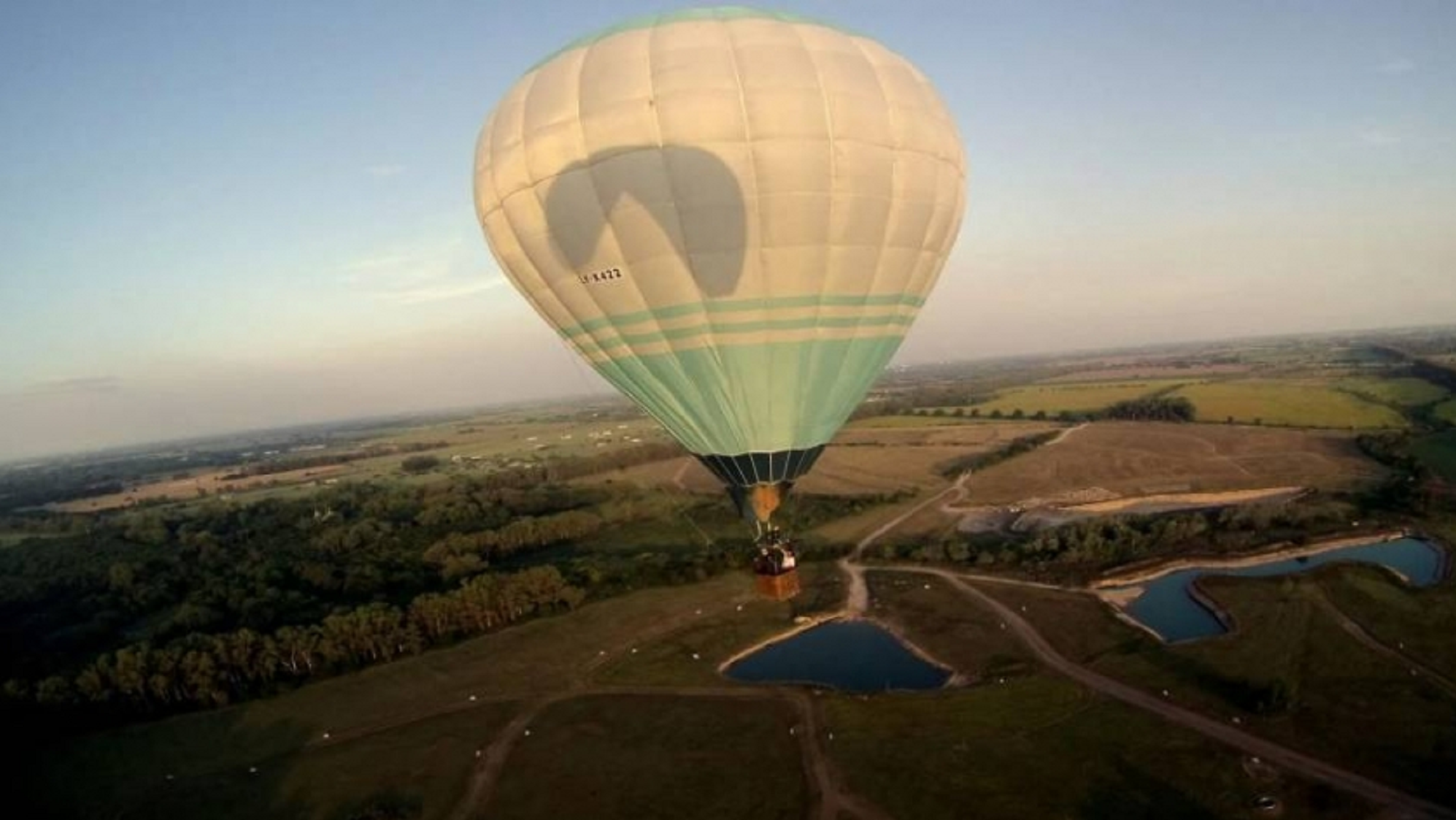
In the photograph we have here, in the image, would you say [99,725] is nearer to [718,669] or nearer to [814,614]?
[718,669]

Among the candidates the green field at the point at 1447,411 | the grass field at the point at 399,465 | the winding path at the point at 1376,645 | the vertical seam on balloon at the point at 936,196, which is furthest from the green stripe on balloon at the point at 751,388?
the green field at the point at 1447,411

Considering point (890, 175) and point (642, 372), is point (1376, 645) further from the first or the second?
point (642, 372)

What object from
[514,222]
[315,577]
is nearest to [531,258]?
[514,222]

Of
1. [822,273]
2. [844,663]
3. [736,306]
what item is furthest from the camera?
[844,663]

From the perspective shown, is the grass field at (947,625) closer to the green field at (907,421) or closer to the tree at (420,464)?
the green field at (907,421)

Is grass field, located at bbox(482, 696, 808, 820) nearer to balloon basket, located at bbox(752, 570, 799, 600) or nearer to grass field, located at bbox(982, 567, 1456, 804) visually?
balloon basket, located at bbox(752, 570, 799, 600)

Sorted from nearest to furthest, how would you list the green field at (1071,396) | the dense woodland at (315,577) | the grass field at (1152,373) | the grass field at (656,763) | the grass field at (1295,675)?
the grass field at (1295,675), the grass field at (656,763), the dense woodland at (315,577), the green field at (1071,396), the grass field at (1152,373)
